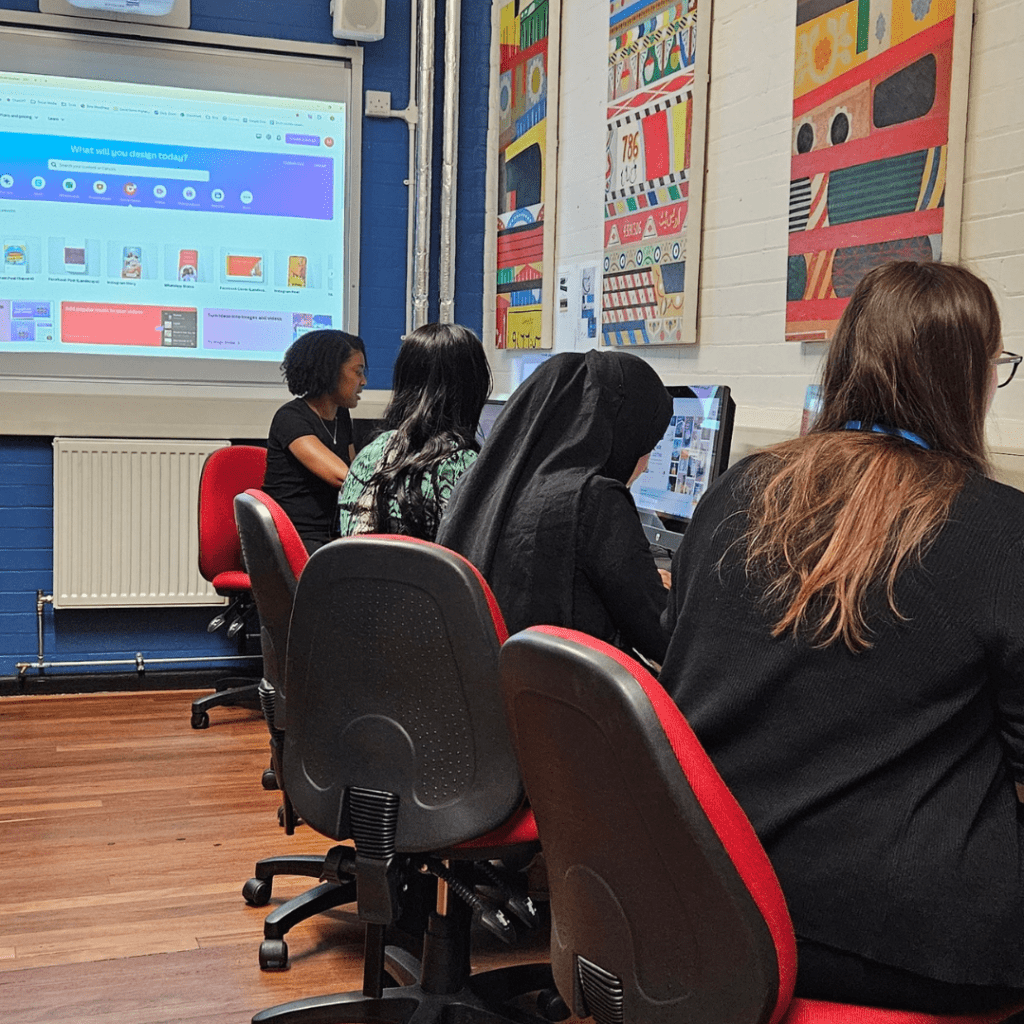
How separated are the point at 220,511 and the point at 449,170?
5.29 feet

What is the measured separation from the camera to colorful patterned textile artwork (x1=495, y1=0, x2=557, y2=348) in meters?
4.22

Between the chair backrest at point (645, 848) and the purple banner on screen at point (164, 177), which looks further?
the purple banner on screen at point (164, 177)

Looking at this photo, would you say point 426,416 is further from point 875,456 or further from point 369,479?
point 875,456

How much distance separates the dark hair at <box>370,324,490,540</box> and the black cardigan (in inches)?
47.9

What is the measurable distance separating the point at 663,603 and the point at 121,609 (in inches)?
125

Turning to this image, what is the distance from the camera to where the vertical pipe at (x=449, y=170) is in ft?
→ 15.0

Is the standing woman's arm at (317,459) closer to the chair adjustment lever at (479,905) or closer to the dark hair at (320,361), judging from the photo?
the dark hair at (320,361)

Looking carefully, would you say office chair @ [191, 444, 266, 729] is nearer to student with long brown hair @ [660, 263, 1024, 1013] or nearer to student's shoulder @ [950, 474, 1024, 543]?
student with long brown hair @ [660, 263, 1024, 1013]

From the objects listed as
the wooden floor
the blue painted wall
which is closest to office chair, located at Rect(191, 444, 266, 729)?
the wooden floor

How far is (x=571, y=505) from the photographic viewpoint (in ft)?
5.70

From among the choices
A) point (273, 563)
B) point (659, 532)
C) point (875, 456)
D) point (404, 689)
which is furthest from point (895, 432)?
point (659, 532)

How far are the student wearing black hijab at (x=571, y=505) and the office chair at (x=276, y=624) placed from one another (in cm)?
33

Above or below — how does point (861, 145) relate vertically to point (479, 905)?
above

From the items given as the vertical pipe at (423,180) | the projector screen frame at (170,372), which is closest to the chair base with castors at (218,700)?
the projector screen frame at (170,372)
